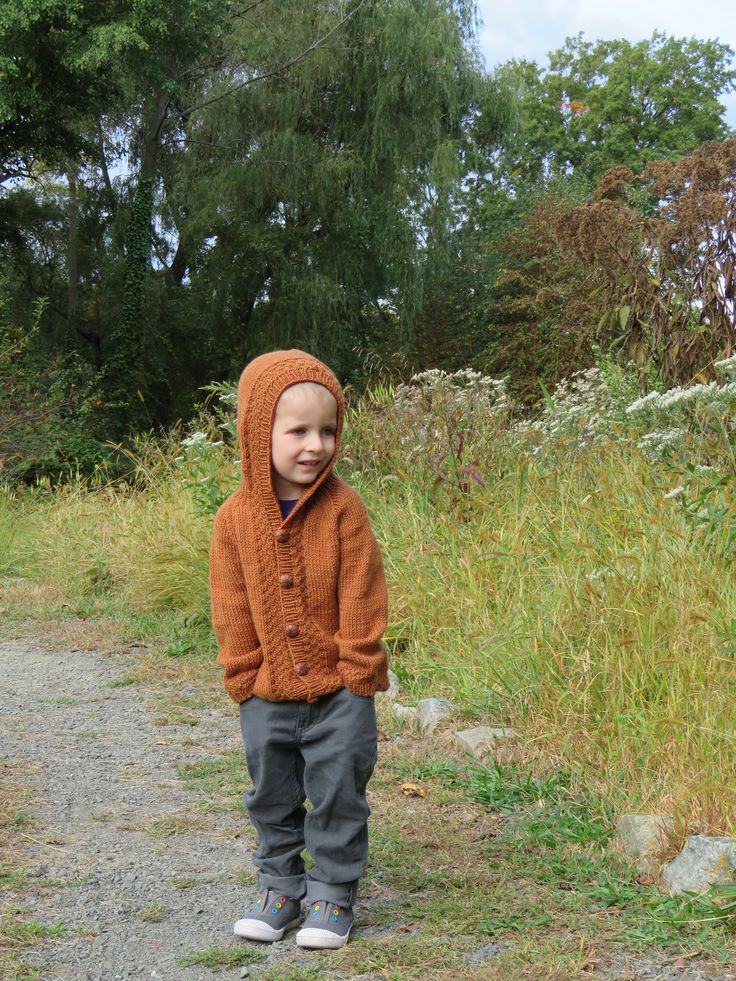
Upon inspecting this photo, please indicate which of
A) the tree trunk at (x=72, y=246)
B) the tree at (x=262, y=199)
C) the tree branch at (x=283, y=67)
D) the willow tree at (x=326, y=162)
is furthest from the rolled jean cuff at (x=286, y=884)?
the tree trunk at (x=72, y=246)

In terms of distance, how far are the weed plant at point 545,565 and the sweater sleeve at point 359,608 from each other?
1.10 m

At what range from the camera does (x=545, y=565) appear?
17.0 ft

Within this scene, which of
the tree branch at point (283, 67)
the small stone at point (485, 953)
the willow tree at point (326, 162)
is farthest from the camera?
the willow tree at point (326, 162)

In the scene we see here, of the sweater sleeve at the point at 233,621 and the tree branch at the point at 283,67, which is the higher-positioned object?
the tree branch at the point at 283,67

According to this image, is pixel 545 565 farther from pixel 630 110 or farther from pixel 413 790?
pixel 630 110

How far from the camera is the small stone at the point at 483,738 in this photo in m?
4.15

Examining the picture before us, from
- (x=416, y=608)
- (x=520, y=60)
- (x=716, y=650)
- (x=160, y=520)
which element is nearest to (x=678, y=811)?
(x=716, y=650)

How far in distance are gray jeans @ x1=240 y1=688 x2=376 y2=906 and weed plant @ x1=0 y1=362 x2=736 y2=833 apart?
40.2 inches

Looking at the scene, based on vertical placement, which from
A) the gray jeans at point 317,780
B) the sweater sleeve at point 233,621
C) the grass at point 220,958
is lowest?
the grass at point 220,958

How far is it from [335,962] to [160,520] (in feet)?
18.1

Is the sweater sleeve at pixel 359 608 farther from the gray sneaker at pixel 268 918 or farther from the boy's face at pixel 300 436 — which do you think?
the gray sneaker at pixel 268 918

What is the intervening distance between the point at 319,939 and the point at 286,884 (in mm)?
191

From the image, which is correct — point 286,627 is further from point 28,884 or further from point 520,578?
point 520,578

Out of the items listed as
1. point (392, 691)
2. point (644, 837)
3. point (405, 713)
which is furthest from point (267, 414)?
point (392, 691)
